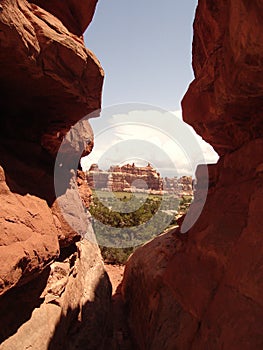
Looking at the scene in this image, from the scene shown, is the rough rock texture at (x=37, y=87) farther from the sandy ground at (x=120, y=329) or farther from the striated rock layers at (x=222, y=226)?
the sandy ground at (x=120, y=329)

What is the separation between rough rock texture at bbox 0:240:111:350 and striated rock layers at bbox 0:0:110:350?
19mm

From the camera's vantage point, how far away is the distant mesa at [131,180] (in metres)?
75.0

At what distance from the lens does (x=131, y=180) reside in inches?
3081

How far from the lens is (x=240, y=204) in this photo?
18.0 feet

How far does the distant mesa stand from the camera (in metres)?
75.0

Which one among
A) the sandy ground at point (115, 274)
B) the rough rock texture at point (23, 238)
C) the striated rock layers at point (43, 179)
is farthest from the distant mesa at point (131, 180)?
the rough rock texture at point (23, 238)

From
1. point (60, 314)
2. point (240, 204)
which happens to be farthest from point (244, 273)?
point (60, 314)

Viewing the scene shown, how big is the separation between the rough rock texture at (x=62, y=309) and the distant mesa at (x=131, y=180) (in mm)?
63903

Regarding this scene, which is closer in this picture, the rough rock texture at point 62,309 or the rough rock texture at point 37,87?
the rough rock texture at point 62,309

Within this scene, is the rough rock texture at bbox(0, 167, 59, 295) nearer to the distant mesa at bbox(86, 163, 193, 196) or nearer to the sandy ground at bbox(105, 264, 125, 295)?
the sandy ground at bbox(105, 264, 125, 295)

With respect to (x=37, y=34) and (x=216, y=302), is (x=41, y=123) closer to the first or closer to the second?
(x=37, y=34)

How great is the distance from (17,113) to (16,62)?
1.83 metres

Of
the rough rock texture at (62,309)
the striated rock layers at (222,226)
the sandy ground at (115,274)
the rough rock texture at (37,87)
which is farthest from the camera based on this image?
the sandy ground at (115,274)

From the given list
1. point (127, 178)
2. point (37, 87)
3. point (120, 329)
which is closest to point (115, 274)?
point (120, 329)
